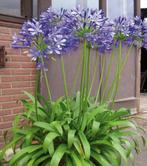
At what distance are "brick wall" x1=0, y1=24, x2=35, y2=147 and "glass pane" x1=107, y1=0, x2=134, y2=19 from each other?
255 cm

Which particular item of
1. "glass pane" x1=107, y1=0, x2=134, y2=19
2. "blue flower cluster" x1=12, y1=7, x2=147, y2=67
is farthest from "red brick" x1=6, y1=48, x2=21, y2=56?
"glass pane" x1=107, y1=0, x2=134, y2=19

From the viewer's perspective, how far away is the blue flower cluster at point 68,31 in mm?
3098

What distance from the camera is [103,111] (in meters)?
3.71

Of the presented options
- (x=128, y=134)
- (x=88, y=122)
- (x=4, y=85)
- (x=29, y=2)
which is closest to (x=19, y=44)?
(x=88, y=122)

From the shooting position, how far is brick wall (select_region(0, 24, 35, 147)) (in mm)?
4965

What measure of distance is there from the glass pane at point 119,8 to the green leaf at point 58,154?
4271 mm

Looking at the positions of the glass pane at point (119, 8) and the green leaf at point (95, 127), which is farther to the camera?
the glass pane at point (119, 8)

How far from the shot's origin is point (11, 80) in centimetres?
508

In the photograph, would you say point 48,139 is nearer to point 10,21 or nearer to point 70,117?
point 70,117

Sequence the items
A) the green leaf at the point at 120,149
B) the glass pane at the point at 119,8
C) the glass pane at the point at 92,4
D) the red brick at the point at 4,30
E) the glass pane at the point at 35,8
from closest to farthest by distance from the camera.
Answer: the green leaf at the point at 120,149
the red brick at the point at 4,30
the glass pane at the point at 35,8
the glass pane at the point at 92,4
the glass pane at the point at 119,8

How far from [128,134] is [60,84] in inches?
97.0

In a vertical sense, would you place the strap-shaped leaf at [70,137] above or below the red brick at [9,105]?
below

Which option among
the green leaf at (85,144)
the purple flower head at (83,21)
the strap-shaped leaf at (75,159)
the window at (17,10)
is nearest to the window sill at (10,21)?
the window at (17,10)

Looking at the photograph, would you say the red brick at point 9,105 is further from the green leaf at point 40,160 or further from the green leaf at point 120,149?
the green leaf at point 120,149
